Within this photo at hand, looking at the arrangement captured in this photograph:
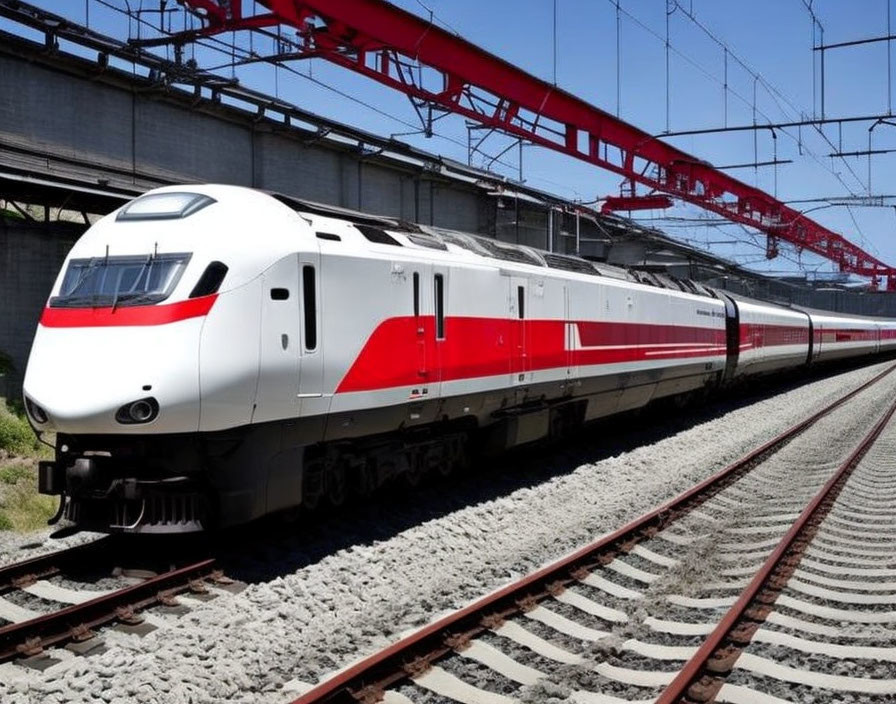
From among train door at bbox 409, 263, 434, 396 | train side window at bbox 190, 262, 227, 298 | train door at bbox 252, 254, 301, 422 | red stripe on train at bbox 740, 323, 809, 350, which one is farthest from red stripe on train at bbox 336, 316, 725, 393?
red stripe on train at bbox 740, 323, 809, 350

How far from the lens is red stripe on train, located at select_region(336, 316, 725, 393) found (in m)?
10.0

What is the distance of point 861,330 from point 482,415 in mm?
47676

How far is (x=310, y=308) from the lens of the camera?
29.5 ft

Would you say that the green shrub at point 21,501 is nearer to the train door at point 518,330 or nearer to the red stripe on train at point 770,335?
the train door at point 518,330

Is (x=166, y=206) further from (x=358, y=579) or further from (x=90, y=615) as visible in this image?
(x=358, y=579)

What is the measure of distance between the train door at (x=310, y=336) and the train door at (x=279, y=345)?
0.26 feet

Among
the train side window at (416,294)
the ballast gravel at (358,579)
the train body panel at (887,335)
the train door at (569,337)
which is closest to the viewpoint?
the ballast gravel at (358,579)

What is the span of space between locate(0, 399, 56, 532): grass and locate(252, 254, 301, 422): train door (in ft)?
14.0

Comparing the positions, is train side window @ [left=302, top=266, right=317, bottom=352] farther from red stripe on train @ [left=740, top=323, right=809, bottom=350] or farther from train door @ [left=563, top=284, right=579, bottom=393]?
red stripe on train @ [left=740, top=323, right=809, bottom=350]

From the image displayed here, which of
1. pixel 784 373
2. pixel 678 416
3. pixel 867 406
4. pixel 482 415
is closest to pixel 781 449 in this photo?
pixel 678 416

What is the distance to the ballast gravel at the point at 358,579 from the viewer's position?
602 cm

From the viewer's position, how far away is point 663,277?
22.6 metres

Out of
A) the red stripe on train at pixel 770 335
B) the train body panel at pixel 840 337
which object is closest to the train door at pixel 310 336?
the red stripe on train at pixel 770 335

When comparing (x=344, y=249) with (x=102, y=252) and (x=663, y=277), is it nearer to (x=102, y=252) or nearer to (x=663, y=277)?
(x=102, y=252)
